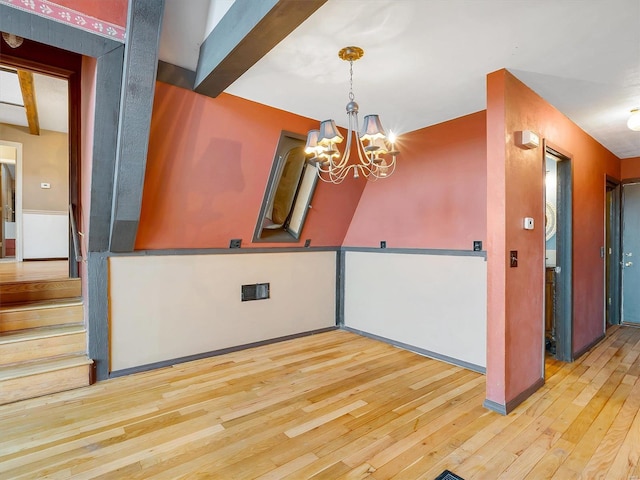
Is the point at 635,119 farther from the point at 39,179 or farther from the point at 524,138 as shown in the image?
the point at 39,179

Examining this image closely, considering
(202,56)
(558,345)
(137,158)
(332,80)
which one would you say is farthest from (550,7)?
(558,345)

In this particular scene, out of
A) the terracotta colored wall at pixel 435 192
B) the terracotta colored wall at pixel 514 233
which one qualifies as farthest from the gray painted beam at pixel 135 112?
the terracotta colored wall at pixel 435 192

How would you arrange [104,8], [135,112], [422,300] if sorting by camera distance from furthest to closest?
1. [422,300]
2. [135,112]
3. [104,8]

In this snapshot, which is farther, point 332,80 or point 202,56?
point 332,80

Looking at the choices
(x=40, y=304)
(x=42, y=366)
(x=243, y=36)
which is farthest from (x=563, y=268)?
(x=40, y=304)

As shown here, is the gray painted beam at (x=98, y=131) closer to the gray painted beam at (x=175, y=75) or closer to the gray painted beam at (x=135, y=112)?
the gray painted beam at (x=135, y=112)

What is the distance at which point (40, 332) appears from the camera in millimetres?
2893

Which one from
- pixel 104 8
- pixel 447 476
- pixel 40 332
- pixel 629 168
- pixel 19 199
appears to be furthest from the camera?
pixel 19 199

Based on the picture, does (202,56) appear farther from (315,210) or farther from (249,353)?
(249,353)

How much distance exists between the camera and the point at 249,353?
368 cm

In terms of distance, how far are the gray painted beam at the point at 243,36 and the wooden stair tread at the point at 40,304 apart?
2.35m

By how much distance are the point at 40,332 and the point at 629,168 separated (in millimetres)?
7367

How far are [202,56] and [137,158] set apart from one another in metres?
0.89

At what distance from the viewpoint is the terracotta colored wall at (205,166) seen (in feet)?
8.96
